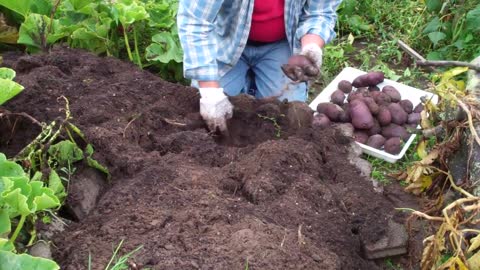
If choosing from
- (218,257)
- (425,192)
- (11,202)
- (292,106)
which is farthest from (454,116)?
(11,202)

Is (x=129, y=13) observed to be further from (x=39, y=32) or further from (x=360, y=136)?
(x=360, y=136)

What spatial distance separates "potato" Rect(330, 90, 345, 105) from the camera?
3.38m

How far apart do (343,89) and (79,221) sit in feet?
6.05

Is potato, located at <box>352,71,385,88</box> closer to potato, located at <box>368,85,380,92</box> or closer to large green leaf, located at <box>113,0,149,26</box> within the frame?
potato, located at <box>368,85,380,92</box>

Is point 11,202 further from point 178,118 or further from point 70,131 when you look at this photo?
point 178,118

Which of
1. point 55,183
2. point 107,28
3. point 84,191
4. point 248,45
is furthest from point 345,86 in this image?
point 55,183

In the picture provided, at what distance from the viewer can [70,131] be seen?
8.09ft

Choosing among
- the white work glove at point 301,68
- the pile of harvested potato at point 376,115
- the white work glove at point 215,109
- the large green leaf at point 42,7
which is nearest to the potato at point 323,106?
the pile of harvested potato at point 376,115

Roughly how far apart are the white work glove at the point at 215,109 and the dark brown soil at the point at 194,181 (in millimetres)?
62

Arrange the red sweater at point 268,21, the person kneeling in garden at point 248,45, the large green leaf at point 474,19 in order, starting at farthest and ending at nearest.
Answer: the large green leaf at point 474,19
the red sweater at point 268,21
the person kneeling in garden at point 248,45

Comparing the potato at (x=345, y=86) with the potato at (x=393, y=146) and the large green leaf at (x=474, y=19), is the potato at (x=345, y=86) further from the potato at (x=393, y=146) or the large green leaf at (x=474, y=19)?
the large green leaf at (x=474, y=19)

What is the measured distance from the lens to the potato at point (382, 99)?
3.34 metres

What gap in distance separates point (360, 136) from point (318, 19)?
63cm

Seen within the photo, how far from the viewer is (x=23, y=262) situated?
156 cm
